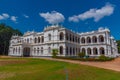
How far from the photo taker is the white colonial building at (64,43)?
52.1 metres

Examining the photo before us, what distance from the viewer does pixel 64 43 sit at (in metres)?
49.8

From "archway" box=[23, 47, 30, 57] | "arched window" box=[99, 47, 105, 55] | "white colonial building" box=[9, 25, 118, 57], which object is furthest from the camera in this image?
"archway" box=[23, 47, 30, 57]

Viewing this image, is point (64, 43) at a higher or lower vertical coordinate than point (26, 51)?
higher

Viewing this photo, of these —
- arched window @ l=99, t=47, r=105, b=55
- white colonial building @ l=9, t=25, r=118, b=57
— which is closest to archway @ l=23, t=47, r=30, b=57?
white colonial building @ l=9, t=25, r=118, b=57

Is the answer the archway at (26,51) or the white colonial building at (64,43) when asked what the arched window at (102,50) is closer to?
the white colonial building at (64,43)

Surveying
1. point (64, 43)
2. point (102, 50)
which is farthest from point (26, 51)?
point (102, 50)

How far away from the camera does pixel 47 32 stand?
56906 mm

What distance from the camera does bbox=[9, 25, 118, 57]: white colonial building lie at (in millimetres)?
52062

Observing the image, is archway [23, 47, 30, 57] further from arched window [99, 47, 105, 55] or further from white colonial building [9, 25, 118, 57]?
arched window [99, 47, 105, 55]

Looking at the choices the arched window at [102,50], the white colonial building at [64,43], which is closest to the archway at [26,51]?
the white colonial building at [64,43]

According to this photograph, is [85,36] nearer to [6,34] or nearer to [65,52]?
[65,52]

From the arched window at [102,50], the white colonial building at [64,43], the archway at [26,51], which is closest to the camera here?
the white colonial building at [64,43]

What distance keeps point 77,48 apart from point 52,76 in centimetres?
4357

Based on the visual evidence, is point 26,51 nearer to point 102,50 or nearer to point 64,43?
point 64,43
